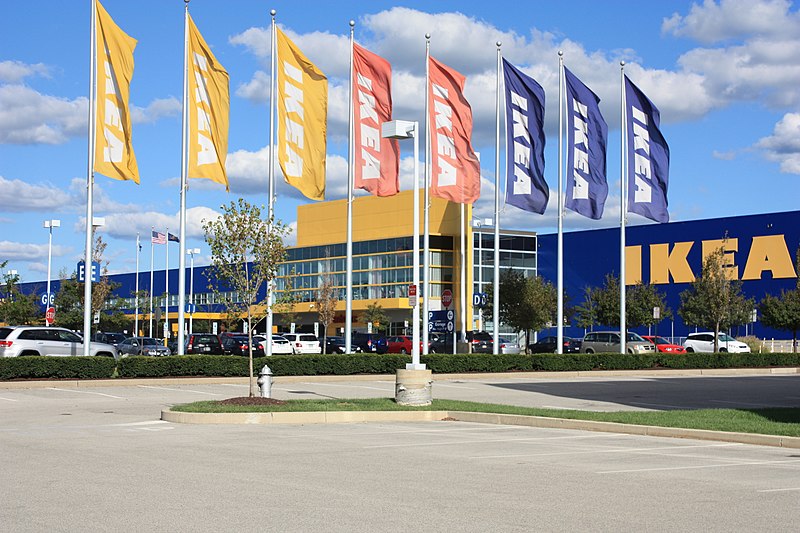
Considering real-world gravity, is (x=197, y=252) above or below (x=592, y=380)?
above

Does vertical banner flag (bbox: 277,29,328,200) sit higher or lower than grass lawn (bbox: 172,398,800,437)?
higher

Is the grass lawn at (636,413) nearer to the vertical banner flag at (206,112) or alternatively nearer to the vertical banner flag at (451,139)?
the vertical banner flag at (206,112)

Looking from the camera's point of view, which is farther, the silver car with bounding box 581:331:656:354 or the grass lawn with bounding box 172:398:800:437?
the silver car with bounding box 581:331:656:354

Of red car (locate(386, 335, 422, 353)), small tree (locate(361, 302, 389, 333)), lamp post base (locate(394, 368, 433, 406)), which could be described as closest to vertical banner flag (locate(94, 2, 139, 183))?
lamp post base (locate(394, 368, 433, 406))

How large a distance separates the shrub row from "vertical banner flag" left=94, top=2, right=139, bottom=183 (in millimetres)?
6274

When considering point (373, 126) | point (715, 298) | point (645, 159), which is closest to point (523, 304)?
point (715, 298)

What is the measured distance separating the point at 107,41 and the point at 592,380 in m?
21.3

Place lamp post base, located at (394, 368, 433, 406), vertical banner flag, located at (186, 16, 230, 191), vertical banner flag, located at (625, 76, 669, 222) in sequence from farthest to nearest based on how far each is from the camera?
1. vertical banner flag, located at (625, 76, 669, 222)
2. vertical banner flag, located at (186, 16, 230, 191)
3. lamp post base, located at (394, 368, 433, 406)

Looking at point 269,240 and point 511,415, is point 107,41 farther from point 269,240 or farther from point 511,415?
point 511,415

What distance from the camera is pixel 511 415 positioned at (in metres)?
19.8

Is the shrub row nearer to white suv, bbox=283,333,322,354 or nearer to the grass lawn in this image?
the grass lawn

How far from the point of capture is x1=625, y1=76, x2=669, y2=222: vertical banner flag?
1623 inches

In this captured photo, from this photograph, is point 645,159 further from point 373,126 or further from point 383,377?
point 383,377

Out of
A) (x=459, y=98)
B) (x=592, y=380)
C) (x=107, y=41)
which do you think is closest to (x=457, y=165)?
(x=459, y=98)
